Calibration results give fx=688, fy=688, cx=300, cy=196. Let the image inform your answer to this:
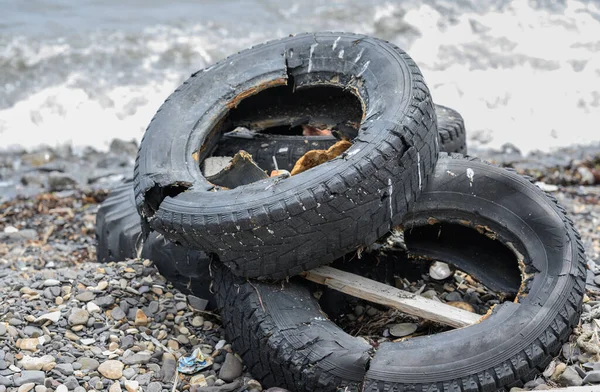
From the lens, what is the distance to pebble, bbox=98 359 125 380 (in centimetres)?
344

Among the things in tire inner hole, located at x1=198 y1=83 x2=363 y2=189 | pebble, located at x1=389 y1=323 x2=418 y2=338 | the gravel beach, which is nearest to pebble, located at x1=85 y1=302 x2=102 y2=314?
the gravel beach

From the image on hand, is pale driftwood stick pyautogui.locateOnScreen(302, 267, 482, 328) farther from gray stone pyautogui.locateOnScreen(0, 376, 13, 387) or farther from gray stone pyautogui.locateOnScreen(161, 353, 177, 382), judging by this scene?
gray stone pyautogui.locateOnScreen(0, 376, 13, 387)

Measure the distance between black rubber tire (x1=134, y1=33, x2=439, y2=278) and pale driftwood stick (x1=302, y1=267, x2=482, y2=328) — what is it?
0.22 metres

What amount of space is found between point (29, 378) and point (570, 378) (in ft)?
8.42

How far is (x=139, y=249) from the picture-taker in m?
4.63

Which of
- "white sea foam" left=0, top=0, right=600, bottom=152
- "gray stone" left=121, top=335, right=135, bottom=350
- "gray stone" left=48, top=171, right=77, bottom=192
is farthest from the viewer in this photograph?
"white sea foam" left=0, top=0, right=600, bottom=152

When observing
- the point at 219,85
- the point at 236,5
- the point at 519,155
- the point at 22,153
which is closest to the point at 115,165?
the point at 22,153

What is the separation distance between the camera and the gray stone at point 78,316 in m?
3.79

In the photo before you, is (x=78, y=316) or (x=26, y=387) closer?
(x=26, y=387)

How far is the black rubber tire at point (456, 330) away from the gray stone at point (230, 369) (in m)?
0.07

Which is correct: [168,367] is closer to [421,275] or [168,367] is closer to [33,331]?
[33,331]

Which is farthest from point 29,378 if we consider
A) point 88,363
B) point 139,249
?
point 139,249

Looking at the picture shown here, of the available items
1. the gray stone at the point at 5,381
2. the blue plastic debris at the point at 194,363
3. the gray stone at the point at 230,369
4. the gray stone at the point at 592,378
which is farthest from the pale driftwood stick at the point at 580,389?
the gray stone at the point at 5,381

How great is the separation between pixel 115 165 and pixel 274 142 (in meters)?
3.86
